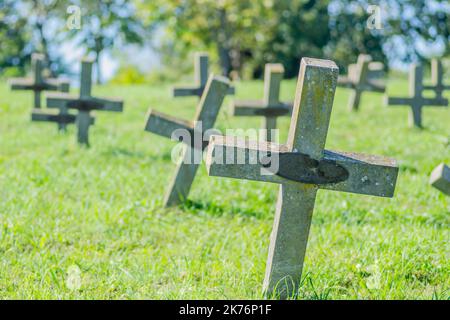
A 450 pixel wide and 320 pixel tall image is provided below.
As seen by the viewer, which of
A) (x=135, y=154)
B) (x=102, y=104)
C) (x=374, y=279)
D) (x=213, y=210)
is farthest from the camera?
(x=102, y=104)

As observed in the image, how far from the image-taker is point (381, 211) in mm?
5207

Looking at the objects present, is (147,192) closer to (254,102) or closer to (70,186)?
(70,186)

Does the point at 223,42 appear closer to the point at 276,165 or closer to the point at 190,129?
the point at 190,129

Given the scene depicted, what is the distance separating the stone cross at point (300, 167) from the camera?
3.06 metres

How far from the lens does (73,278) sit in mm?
3635

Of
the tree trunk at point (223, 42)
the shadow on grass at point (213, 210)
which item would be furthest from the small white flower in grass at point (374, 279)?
the tree trunk at point (223, 42)

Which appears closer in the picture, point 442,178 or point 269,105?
point 442,178

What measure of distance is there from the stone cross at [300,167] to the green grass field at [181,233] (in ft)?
0.87

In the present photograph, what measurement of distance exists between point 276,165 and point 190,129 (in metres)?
1.97

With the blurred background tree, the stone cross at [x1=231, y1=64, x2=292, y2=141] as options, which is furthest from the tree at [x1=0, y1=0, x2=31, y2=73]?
the stone cross at [x1=231, y1=64, x2=292, y2=141]

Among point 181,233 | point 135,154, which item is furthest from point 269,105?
point 181,233

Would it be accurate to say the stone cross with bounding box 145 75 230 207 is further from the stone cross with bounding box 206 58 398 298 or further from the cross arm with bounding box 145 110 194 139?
the stone cross with bounding box 206 58 398 298

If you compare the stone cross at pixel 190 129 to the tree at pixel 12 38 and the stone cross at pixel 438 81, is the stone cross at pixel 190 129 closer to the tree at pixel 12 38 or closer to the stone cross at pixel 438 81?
the stone cross at pixel 438 81

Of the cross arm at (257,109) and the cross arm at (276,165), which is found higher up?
the cross arm at (276,165)
